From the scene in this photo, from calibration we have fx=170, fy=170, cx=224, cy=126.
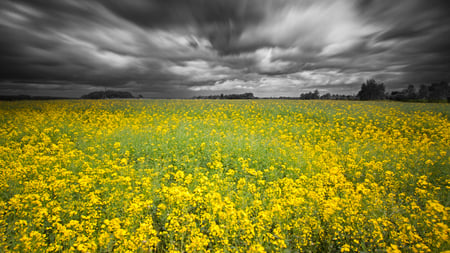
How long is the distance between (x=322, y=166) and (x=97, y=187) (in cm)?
666

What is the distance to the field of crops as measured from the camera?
283cm

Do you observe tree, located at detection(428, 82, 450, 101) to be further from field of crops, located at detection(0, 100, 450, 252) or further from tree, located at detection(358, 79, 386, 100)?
A: field of crops, located at detection(0, 100, 450, 252)

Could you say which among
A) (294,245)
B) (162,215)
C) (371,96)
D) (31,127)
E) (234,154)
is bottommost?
(294,245)

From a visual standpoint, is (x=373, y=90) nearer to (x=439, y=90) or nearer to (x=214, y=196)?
(x=439, y=90)

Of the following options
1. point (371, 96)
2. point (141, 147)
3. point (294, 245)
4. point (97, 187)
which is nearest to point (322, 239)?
point (294, 245)

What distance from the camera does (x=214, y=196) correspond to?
3334 millimetres

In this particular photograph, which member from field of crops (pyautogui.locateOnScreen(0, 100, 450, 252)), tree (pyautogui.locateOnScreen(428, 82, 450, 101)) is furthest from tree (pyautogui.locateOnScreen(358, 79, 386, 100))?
field of crops (pyautogui.locateOnScreen(0, 100, 450, 252))

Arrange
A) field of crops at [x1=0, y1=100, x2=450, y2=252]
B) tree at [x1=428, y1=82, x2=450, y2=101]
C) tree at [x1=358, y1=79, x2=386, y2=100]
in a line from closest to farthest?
1. field of crops at [x1=0, y1=100, x2=450, y2=252]
2. tree at [x1=428, y1=82, x2=450, y2=101]
3. tree at [x1=358, y1=79, x2=386, y2=100]

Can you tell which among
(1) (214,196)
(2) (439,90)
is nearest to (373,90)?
(2) (439,90)

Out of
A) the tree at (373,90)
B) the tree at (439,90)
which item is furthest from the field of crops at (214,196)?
the tree at (439,90)

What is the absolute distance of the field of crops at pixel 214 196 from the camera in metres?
2.83

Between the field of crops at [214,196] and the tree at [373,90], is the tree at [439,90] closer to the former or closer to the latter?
the tree at [373,90]

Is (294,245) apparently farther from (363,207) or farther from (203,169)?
(203,169)

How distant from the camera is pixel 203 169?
533 cm
